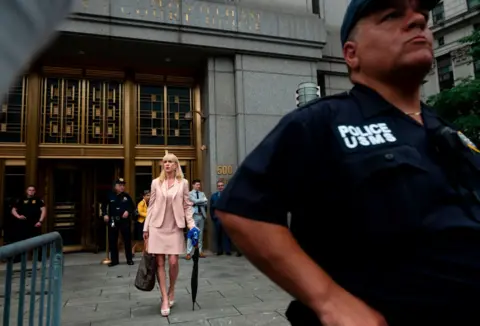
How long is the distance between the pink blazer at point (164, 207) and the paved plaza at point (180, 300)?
107 centimetres

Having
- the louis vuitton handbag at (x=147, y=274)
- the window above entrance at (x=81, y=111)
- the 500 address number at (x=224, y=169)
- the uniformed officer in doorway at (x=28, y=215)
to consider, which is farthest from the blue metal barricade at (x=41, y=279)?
the window above entrance at (x=81, y=111)

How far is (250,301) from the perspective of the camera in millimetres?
5199

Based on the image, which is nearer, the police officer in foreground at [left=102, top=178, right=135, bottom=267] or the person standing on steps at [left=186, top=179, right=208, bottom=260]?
the police officer in foreground at [left=102, top=178, right=135, bottom=267]

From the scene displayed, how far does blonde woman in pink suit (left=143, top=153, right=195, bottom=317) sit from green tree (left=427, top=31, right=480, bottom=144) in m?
10.7

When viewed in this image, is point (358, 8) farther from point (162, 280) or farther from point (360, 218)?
point (162, 280)

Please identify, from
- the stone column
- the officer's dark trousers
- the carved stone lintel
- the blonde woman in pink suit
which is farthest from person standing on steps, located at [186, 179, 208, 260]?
the carved stone lintel

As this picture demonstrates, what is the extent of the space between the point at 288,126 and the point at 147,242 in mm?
4099

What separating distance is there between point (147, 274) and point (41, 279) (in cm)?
178

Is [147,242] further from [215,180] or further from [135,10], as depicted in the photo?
[135,10]

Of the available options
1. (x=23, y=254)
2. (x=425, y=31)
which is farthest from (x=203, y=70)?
(x=425, y=31)

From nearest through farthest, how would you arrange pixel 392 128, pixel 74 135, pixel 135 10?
pixel 392 128
pixel 135 10
pixel 74 135

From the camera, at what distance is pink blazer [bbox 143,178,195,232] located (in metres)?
4.77

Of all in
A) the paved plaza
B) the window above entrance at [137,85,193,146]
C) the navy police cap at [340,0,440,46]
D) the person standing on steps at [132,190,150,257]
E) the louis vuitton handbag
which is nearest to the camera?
the navy police cap at [340,0,440,46]

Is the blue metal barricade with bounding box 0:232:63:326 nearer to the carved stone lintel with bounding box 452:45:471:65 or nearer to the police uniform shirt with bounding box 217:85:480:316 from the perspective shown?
the police uniform shirt with bounding box 217:85:480:316
